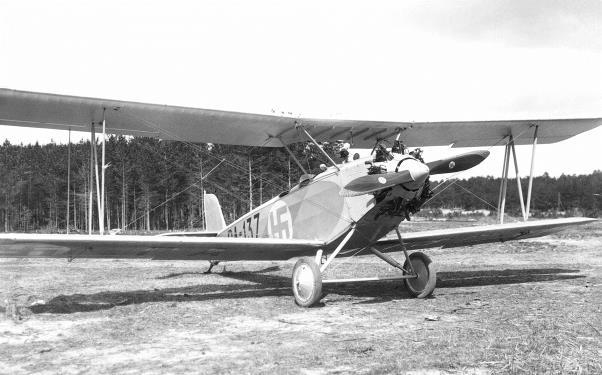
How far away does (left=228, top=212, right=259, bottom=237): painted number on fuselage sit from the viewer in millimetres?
10562

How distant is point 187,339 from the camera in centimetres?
534

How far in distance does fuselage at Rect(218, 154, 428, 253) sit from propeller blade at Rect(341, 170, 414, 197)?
11 cm

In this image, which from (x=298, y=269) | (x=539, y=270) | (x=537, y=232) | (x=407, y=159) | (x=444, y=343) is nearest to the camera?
(x=444, y=343)

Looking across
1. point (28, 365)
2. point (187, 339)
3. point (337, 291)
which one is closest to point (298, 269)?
point (337, 291)

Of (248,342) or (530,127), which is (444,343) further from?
(530,127)

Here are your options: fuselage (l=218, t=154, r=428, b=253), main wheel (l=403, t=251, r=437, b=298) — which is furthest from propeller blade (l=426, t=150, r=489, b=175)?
main wheel (l=403, t=251, r=437, b=298)

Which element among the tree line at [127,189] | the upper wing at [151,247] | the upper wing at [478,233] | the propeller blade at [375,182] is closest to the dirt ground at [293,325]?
the upper wing at [151,247]

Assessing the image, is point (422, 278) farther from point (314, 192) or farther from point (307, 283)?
point (314, 192)

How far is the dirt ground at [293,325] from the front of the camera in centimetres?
425

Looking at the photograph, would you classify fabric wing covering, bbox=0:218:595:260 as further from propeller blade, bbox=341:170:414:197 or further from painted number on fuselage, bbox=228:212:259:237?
painted number on fuselage, bbox=228:212:259:237

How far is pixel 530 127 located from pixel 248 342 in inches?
305

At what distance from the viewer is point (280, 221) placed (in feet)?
31.6

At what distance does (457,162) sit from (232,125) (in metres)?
4.19

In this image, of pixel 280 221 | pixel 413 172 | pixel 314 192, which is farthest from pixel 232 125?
pixel 413 172
